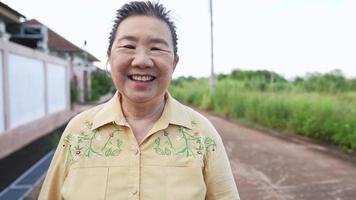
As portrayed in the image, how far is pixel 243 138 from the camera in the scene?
32.4ft

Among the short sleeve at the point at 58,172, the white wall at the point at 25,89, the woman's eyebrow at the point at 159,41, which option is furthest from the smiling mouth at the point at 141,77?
the white wall at the point at 25,89

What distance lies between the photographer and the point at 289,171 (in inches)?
245

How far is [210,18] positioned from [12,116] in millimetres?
13267

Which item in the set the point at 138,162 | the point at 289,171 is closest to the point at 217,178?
the point at 138,162

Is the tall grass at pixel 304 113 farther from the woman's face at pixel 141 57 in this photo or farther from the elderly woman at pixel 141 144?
the woman's face at pixel 141 57

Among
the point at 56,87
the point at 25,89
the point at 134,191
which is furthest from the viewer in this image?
the point at 56,87

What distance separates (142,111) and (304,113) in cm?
902

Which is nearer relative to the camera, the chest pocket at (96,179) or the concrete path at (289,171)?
the chest pocket at (96,179)

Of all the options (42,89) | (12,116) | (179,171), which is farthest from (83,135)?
(42,89)

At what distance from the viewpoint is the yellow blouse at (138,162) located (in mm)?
1297

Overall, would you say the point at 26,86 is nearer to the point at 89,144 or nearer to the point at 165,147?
the point at 89,144

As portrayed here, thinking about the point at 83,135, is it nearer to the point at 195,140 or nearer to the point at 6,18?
the point at 195,140

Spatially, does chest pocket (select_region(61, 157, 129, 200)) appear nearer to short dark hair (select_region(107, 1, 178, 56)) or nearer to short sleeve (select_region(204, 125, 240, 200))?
short sleeve (select_region(204, 125, 240, 200))

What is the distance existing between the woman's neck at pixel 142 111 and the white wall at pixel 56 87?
969 cm
